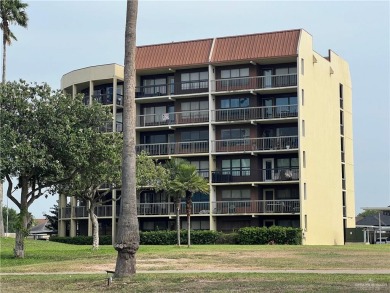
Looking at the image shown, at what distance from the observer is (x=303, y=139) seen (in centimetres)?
6631

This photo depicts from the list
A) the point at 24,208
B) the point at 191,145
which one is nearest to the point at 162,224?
the point at 191,145

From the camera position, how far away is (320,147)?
70.7 meters

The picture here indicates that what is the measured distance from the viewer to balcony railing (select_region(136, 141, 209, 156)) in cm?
7025

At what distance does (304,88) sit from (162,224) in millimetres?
18539

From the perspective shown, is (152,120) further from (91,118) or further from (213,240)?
(91,118)

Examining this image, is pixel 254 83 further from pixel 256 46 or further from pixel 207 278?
pixel 207 278

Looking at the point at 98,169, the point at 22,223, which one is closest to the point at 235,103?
the point at 98,169

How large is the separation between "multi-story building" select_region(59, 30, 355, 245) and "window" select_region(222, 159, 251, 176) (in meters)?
0.09

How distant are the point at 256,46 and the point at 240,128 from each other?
765 centimetres

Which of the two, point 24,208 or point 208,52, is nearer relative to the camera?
point 24,208

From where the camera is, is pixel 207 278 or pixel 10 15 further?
pixel 10 15

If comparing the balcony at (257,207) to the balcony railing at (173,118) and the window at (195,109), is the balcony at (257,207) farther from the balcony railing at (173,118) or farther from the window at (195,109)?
the window at (195,109)

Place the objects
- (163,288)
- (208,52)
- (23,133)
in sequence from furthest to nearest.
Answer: (208,52) → (23,133) → (163,288)

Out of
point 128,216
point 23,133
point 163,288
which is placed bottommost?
point 163,288
